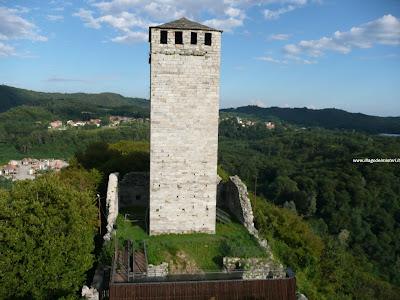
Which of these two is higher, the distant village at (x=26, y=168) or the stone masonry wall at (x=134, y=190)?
the stone masonry wall at (x=134, y=190)

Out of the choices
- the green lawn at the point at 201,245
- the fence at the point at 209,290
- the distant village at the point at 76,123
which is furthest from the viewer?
the distant village at the point at 76,123

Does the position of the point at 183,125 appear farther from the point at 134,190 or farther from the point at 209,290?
the point at 134,190

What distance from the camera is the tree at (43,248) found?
47.4ft

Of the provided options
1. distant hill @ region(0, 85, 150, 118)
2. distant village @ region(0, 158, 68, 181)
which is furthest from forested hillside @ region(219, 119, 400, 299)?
distant hill @ region(0, 85, 150, 118)

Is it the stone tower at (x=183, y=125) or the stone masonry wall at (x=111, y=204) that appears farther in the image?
the stone masonry wall at (x=111, y=204)

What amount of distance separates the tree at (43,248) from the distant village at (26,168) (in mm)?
56838

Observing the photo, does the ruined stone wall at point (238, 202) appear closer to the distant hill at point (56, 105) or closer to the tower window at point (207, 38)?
the tower window at point (207, 38)

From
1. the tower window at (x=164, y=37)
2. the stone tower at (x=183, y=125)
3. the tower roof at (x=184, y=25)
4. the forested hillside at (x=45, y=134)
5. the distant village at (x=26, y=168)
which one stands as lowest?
the distant village at (x=26, y=168)

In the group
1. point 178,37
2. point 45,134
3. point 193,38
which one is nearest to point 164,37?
point 178,37

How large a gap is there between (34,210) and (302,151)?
8481 centimetres

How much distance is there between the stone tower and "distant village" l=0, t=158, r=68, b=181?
57.6 m

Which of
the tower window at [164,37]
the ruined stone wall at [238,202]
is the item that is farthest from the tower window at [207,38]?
the ruined stone wall at [238,202]

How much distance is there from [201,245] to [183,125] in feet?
16.7

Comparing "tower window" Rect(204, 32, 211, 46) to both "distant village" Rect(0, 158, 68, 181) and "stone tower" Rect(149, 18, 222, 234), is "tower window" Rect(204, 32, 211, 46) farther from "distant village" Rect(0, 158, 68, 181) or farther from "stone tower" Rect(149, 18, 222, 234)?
"distant village" Rect(0, 158, 68, 181)
